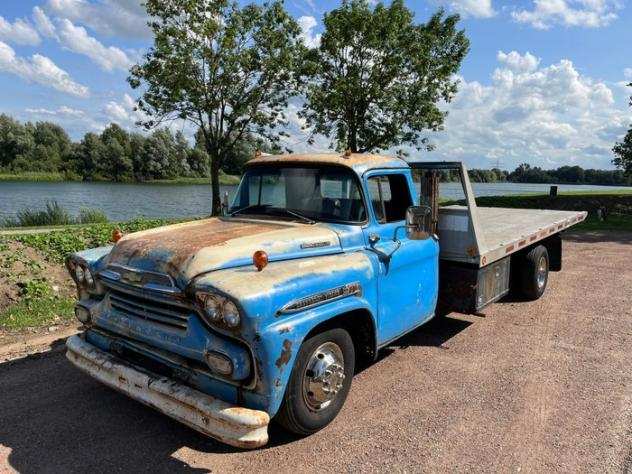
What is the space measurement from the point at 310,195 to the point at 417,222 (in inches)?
40.1

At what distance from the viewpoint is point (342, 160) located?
4.58m

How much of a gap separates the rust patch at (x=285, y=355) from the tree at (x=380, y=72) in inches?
580

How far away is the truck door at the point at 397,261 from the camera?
4.35 metres

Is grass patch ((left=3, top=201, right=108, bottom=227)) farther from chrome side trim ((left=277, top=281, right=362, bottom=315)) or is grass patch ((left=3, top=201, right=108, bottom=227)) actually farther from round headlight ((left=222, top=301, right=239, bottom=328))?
round headlight ((left=222, top=301, right=239, bottom=328))

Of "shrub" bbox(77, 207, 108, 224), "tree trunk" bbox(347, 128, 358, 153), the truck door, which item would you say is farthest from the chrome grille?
"tree trunk" bbox(347, 128, 358, 153)

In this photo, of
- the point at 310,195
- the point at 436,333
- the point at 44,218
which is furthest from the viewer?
the point at 44,218

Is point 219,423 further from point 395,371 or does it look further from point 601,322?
point 601,322

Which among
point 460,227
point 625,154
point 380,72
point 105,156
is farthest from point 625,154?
point 105,156

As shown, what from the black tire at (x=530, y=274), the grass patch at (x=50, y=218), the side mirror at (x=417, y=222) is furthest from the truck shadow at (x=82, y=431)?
the grass patch at (x=50, y=218)

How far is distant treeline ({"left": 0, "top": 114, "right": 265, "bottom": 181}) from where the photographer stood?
199ft

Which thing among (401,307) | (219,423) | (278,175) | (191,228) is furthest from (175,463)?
(278,175)

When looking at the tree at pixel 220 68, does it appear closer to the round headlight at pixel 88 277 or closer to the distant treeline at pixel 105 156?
the round headlight at pixel 88 277

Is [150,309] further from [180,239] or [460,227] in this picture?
[460,227]

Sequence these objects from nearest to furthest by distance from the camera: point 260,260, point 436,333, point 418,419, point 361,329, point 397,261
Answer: point 260,260
point 418,419
point 361,329
point 397,261
point 436,333
